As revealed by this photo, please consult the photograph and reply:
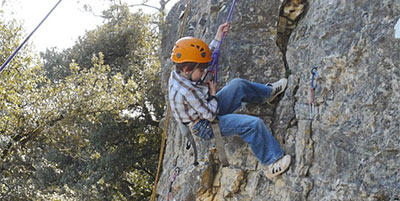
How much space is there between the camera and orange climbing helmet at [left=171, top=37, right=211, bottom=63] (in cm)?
547

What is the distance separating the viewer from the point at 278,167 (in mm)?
5301

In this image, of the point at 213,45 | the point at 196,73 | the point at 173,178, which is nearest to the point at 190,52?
the point at 196,73

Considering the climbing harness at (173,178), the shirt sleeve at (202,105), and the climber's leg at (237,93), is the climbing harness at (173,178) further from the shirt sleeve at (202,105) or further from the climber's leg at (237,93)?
the shirt sleeve at (202,105)

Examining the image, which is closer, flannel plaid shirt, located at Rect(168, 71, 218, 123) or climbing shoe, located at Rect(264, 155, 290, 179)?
climbing shoe, located at Rect(264, 155, 290, 179)

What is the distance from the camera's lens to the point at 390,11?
15.3 ft

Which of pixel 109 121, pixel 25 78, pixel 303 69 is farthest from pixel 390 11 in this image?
pixel 109 121

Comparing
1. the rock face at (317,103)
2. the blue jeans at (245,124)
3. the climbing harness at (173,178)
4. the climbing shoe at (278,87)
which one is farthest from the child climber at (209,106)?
the climbing harness at (173,178)

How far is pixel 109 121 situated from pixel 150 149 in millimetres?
1763

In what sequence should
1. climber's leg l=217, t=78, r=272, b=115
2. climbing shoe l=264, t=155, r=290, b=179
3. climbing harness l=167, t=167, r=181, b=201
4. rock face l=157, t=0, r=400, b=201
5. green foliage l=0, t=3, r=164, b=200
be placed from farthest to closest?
green foliage l=0, t=3, r=164, b=200 → climbing harness l=167, t=167, r=181, b=201 → climber's leg l=217, t=78, r=272, b=115 → climbing shoe l=264, t=155, r=290, b=179 → rock face l=157, t=0, r=400, b=201

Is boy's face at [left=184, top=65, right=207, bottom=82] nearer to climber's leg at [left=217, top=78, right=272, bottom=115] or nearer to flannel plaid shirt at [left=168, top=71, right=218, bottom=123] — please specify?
flannel plaid shirt at [left=168, top=71, right=218, bottom=123]

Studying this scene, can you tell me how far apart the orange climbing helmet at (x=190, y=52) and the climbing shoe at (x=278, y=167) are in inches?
55.4

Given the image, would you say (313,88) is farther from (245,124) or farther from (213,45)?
(213,45)

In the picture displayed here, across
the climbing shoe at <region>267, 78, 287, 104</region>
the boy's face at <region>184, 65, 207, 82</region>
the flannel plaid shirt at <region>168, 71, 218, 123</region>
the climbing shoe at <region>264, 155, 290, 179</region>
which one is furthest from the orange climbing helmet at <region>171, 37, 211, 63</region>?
the climbing shoe at <region>264, 155, 290, 179</region>

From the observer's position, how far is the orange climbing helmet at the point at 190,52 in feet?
18.0
